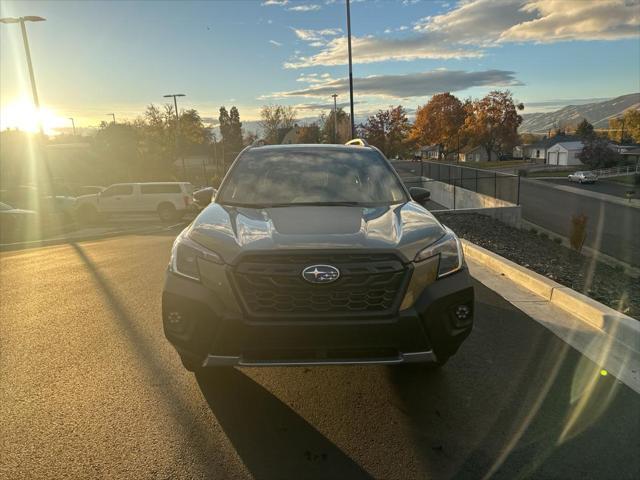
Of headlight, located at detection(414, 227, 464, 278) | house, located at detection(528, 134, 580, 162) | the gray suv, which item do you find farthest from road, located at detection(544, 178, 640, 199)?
the gray suv

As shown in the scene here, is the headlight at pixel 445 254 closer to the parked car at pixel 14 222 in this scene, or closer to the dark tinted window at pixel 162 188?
the parked car at pixel 14 222

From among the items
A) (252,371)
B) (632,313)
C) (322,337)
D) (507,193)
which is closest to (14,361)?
(252,371)

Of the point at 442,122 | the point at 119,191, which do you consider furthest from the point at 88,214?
the point at 442,122

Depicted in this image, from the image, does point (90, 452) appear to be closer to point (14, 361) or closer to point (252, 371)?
point (252, 371)

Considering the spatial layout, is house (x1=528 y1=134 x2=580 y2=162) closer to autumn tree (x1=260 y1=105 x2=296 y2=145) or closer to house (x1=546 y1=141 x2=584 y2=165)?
house (x1=546 y1=141 x2=584 y2=165)

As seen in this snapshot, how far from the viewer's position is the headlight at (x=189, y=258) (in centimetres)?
312

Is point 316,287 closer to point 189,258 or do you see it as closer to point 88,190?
point 189,258

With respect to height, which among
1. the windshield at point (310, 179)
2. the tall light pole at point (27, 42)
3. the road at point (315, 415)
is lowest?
the road at point (315, 415)

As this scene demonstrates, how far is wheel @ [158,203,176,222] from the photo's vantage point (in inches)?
846

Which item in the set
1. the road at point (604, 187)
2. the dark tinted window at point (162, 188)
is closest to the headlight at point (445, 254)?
the dark tinted window at point (162, 188)

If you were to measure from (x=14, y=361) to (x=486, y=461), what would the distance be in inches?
165

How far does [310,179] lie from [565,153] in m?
100

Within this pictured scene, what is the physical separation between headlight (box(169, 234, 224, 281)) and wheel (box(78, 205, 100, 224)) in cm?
2135

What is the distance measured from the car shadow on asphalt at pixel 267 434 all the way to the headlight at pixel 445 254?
1.33 meters
